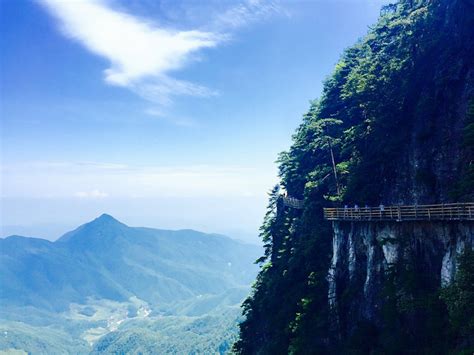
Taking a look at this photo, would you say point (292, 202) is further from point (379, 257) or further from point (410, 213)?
point (410, 213)

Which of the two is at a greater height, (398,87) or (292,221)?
(398,87)

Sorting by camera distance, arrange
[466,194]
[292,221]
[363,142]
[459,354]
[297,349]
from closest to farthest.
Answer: [459,354], [466,194], [297,349], [363,142], [292,221]

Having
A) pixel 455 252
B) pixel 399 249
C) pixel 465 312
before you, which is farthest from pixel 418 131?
pixel 465 312

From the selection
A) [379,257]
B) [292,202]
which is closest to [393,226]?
[379,257]

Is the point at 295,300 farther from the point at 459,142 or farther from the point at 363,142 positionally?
the point at 459,142

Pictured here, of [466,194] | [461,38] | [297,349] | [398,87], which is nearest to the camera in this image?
[466,194]

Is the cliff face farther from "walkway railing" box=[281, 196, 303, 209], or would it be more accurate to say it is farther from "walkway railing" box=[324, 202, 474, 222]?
"walkway railing" box=[281, 196, 303, 209]

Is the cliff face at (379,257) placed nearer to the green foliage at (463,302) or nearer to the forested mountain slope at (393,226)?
the forested mountain slope at (393,226)
